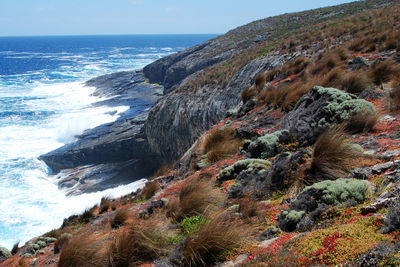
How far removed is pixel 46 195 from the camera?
23.5 meters

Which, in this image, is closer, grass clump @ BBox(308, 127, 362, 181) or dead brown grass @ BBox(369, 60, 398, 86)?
grass clump @ BBox(308, 127, 362, 181)

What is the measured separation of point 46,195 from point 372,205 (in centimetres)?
2558

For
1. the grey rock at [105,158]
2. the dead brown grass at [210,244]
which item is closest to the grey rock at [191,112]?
the grey rock at [105,158]

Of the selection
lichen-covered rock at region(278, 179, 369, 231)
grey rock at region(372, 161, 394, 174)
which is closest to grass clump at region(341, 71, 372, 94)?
grey rock at region(372, 161, 394, 174)

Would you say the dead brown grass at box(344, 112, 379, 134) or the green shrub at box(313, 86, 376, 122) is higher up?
the green shrub at box(313, 86, 376, 122)

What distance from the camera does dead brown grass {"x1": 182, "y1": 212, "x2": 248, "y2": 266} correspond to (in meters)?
3.62

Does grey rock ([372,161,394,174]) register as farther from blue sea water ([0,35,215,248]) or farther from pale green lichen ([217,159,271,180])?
blue sea water ([0,35,215,248])

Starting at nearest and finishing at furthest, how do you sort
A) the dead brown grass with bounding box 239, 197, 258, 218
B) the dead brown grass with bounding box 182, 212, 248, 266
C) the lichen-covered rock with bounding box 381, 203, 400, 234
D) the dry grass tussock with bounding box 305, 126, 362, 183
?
1. the lichen-covered rock with bounding box 381, 203, 400, 234
2. the dead brown grass with bounding box 182, 212, 248, 266
3. the dead brown grass with bounding box 239, 197, 258, 218
4. the dry grass tussock with bounding box 305, 126, 362, 183

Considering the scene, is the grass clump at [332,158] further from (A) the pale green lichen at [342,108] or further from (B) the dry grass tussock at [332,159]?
(A) the pale green lichen at [342,108]

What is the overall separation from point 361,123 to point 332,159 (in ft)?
6.30

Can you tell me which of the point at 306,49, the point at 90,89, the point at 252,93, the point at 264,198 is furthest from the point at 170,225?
the point at 90,89

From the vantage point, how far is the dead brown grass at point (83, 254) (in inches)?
178

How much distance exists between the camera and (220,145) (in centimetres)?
933

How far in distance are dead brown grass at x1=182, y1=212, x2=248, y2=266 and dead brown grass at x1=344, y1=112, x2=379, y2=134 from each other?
381cm
